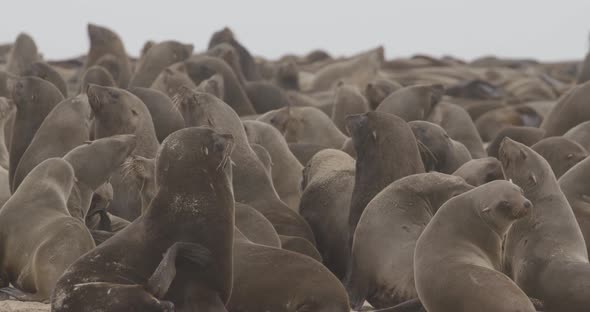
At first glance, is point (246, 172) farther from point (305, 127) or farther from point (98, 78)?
point (98, 78)

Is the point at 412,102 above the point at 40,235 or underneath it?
underneath

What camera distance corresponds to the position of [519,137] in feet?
34.8

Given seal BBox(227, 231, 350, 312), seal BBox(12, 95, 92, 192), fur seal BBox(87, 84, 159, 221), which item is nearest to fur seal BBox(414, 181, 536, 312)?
seal BBox(227, 231, 350, 312)

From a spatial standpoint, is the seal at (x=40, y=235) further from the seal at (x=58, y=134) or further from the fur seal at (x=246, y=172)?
the fur seal at (x=246, y=172)

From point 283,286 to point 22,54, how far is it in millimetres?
9609

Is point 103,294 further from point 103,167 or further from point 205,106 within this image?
point 205,106

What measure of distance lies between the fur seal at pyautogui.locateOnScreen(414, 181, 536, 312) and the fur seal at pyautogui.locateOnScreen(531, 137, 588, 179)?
2.33 meters

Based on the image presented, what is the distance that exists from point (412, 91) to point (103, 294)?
6.05m

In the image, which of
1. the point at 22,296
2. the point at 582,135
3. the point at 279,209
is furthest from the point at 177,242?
the point at 582,135

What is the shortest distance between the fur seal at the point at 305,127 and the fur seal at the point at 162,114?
137 cm

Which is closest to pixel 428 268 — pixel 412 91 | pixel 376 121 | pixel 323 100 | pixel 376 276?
pixel 376 276

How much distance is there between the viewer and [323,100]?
15.1 meters

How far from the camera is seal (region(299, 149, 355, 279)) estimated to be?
7906 mm

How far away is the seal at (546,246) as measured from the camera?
6203mm
